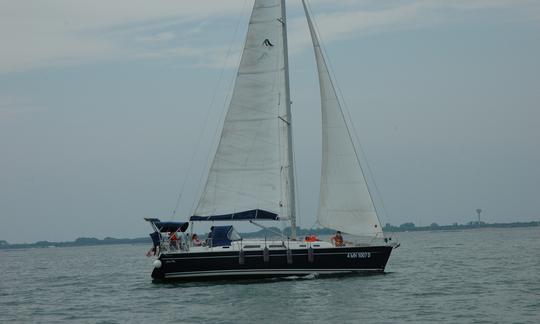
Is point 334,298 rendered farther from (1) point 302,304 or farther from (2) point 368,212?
(2) point 368,212

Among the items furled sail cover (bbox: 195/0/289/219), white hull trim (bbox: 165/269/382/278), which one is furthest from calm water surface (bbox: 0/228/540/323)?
furled sail cover (bbox: 195/0/289/219)

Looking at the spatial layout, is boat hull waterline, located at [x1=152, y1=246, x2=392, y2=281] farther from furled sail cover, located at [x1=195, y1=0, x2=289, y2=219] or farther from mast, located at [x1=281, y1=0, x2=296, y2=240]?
furled sail cover, located at [x1=195, y1=0, x2=289, y2=219]

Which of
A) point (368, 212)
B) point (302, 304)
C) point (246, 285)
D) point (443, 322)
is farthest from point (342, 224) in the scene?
point (443, 322)

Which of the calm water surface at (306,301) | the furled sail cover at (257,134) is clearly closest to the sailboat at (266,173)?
the furled sail cover at (257,134)

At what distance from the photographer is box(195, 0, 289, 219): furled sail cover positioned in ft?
131

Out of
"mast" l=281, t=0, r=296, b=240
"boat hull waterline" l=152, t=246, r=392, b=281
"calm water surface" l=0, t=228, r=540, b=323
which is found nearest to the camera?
"calm water surface" l=0, t=228, r=540, b=323

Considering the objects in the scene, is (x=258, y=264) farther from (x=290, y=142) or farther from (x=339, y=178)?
(x=290, y=142)

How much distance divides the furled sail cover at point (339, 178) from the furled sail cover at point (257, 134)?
190 cm

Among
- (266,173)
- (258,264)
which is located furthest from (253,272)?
(266,173)

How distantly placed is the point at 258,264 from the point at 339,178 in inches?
212

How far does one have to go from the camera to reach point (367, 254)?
130 ft

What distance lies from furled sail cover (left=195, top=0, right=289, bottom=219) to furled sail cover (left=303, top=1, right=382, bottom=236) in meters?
1.90

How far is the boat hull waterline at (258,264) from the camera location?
38375 millimetres

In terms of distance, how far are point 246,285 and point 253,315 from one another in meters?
7.59
